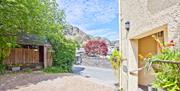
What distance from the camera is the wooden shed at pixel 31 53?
22800 millimetres

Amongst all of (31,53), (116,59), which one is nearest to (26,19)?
(116,59)

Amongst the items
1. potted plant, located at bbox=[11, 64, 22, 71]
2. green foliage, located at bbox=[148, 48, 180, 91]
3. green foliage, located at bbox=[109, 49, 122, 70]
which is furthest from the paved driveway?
green foliage, located at bbox=[148, 48, 180, 91]

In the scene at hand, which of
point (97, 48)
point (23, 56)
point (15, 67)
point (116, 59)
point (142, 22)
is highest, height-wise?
point (142, 22)

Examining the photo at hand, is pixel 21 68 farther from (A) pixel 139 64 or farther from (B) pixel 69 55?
(A) pixel 139 64

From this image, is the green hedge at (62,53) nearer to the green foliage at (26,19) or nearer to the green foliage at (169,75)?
the green foliage at (26,19)

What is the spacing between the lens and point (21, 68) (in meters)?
23.1

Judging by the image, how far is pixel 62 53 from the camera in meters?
25.3

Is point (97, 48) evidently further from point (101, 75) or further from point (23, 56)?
point (23, 56)

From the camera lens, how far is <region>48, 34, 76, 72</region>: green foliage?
82.3 ft

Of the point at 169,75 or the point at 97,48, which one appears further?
the point at 97,48

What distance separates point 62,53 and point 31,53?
3.15 metres

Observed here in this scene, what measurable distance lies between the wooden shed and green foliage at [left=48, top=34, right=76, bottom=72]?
0.63 metres

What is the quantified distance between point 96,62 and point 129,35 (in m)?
21.5

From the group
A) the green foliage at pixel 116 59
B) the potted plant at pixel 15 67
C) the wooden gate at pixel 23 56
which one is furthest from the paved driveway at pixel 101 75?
the potted plant at pixel 15 67
